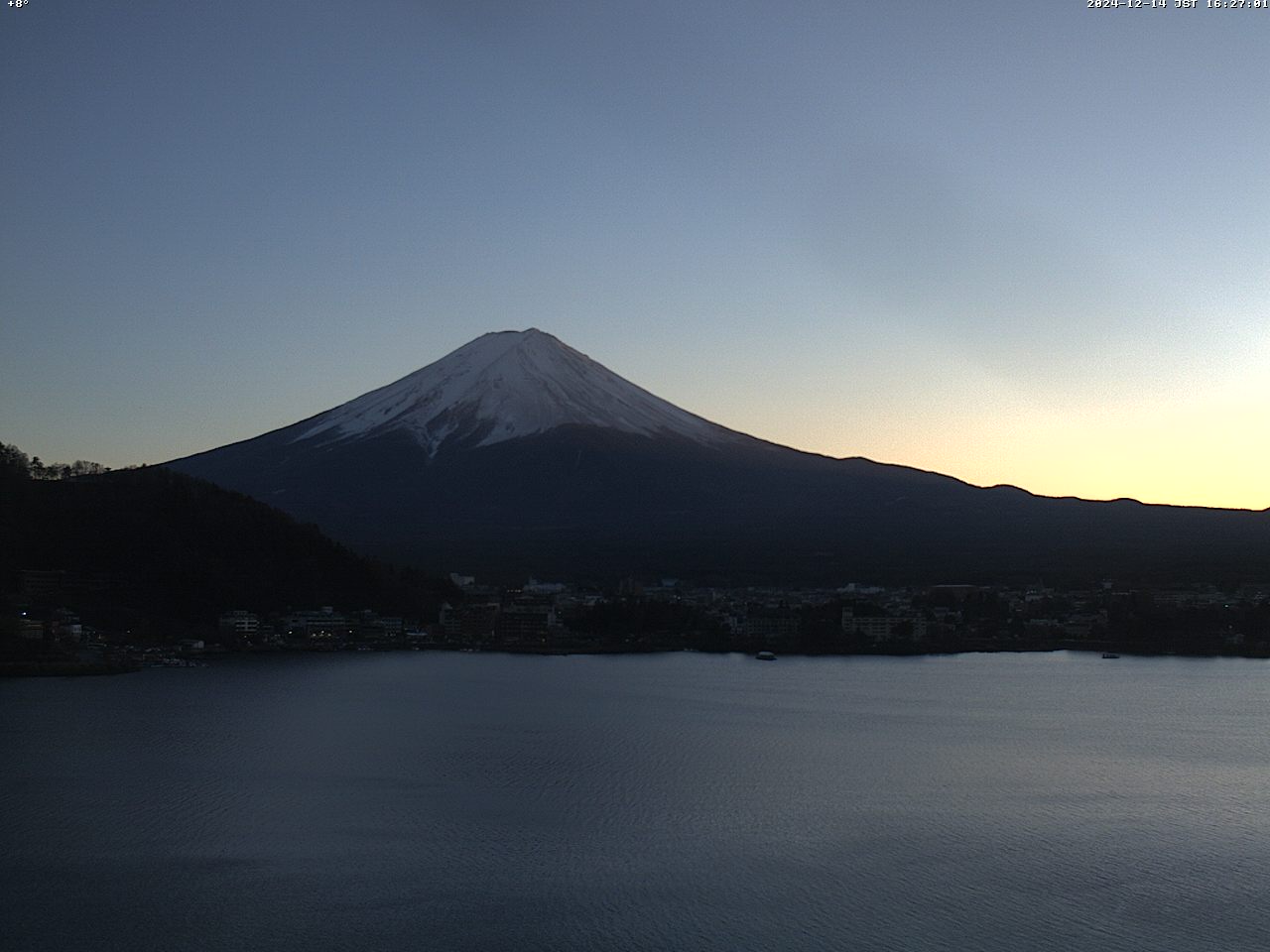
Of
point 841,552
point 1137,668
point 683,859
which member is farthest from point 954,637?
point 683,859

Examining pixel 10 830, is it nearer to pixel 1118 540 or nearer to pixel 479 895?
pixel 479 895

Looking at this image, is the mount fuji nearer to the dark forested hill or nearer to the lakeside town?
the lakeside town

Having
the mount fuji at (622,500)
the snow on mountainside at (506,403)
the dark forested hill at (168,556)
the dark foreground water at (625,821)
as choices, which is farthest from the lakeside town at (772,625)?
the snow on mountainside at (506,403)

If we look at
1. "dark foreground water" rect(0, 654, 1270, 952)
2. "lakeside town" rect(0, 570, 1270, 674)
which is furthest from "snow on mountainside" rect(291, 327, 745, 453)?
"dark foreground water" rect(0, 654, 1270, 952)

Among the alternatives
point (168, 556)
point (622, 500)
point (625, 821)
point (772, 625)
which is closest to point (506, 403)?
point (622, 500)

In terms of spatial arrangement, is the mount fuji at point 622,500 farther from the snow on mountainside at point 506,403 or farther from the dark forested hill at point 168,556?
the dark forested hill at point 168,556

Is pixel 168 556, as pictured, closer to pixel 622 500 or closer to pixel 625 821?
pixel 625 821

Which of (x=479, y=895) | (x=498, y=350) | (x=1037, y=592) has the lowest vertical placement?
(x=479, y=895)
